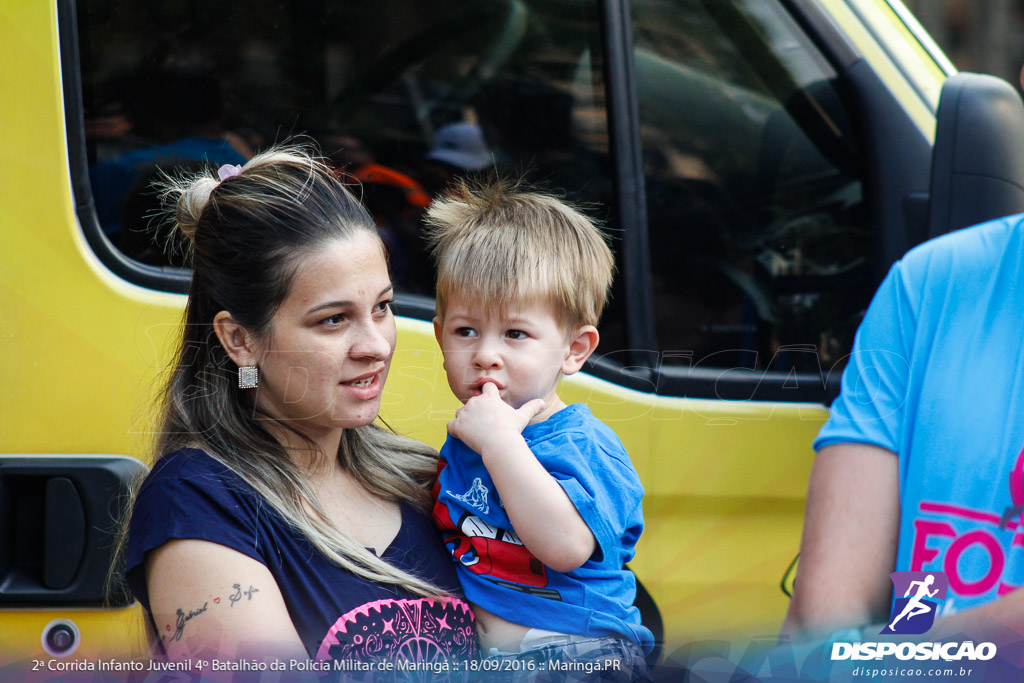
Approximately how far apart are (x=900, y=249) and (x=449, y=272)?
0.98 metres

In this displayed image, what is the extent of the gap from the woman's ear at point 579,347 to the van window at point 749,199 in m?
0.40

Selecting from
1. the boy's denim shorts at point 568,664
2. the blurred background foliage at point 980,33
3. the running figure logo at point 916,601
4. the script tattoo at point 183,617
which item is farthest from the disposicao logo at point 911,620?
the blurred background foliage at point 980,33

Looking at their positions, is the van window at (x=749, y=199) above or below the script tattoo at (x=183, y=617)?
above

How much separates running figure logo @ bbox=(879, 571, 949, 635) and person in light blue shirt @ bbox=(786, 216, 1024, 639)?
1 centimetres

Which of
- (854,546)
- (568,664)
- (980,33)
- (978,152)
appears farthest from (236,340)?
(980,33)

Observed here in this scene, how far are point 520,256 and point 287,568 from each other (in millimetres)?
595

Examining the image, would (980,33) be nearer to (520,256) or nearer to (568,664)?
(520,256)

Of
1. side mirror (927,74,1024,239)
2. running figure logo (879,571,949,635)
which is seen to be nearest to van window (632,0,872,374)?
side mirror (927,74,1024,239)

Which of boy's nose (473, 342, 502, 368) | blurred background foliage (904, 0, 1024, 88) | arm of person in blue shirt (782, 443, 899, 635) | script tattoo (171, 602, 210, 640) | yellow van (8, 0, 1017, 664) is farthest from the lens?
blurred background foliage (904, 0, 1024, 88)

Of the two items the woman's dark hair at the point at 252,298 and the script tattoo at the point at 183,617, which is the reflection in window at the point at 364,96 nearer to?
the woman's dark hair at the point at 252,298

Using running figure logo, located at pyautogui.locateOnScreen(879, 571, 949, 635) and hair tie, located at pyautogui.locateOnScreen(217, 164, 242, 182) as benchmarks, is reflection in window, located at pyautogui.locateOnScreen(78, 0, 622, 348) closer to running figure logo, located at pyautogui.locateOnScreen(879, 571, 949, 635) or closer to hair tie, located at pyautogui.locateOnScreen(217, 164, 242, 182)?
hair tie, located at pyautogui.locateOnScreen(217, 164, 242, 182)

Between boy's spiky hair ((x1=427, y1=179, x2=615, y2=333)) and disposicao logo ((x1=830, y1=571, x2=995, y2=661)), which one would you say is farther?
boy's spiky hair ((x1=427, y1=179, x2=615, y2=333))

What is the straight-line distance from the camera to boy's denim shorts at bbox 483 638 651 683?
1395 mm

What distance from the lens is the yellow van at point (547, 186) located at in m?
1.65
